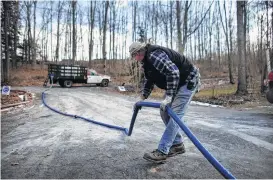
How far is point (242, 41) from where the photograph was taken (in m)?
17.4

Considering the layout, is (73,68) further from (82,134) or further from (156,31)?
(156,31)

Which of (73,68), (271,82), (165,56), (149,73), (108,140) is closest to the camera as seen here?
(165,56)

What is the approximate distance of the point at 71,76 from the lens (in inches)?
1072

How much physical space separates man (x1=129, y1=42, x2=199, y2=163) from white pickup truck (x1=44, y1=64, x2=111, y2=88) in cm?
2305

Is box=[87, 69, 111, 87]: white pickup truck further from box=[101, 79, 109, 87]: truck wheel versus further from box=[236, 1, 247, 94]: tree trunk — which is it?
box=[236, 1, 247, 94]: tree trunk

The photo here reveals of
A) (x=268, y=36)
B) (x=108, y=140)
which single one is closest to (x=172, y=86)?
(x=108, y=140)

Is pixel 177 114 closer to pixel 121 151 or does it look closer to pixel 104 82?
pixel 121 151

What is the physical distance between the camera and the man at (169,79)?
3.88 metres

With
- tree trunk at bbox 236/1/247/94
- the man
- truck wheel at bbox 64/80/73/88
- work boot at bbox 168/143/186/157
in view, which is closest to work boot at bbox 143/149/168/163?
the man

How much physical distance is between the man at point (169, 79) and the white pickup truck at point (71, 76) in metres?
23.0

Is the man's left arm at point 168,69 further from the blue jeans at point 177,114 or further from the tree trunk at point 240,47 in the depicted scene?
the tree trunk at point 240,47

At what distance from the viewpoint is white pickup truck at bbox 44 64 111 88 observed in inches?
1036

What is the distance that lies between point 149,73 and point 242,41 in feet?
48.2

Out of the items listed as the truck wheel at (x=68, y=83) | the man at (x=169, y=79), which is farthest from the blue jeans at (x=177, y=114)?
the truck wheel at (x=68, y=83)
